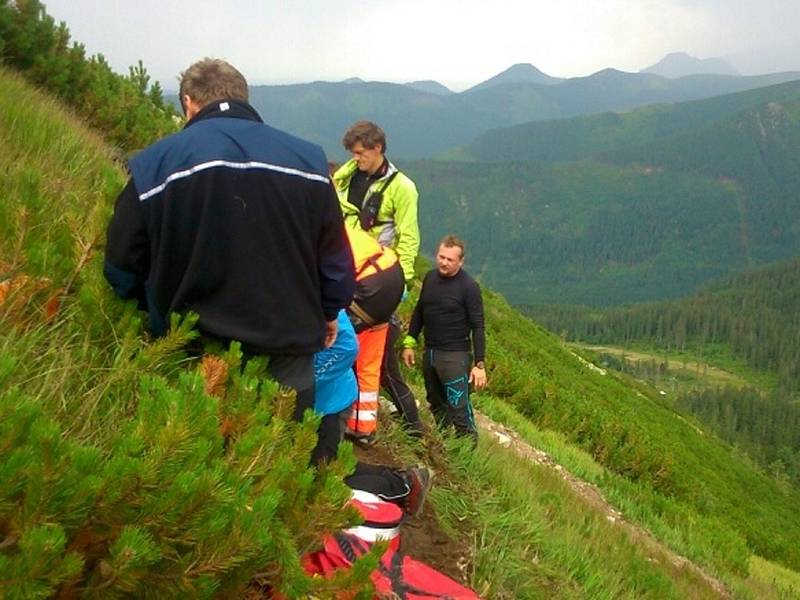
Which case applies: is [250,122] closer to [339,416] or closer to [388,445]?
[339,416]

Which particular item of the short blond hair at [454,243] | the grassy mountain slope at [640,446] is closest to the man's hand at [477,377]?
the short blond hair at [454,243]

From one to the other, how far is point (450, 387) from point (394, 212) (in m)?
1.80

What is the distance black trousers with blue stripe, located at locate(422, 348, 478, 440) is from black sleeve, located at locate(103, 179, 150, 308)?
387 cm

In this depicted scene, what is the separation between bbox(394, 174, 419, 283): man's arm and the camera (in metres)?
5.24

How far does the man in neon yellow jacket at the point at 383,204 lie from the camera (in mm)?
5059

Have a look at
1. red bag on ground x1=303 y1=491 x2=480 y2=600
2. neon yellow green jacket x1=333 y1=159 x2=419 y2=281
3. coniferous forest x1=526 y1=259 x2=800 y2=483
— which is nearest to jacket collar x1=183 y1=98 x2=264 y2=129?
red bag on ground x1=303 y1=491 x2=480 y2=600

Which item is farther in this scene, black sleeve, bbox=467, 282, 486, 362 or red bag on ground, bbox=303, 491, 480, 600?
black sleeve, bbox=467, 282, 486, 362

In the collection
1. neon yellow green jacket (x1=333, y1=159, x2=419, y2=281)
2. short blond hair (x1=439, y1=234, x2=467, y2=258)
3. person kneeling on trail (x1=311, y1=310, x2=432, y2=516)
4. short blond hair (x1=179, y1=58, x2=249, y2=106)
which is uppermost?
short blond hair (x1=179, y1=58, x2=249, y2=106)

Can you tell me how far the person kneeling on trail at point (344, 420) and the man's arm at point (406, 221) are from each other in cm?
168

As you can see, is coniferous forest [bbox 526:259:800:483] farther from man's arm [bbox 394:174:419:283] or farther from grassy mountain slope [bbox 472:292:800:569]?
man's arm [bbox 394:174:419:283]

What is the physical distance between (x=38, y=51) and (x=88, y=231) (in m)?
6.64

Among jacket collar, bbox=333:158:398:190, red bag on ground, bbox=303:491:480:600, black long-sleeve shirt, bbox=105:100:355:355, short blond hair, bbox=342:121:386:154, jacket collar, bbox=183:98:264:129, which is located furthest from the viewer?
jacket collar, bbox=333:158:398:190

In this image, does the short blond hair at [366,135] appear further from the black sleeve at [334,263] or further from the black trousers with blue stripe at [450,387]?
the black sleeve at [334,263]

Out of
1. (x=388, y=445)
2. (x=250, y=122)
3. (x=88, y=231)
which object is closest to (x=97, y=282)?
(x=88, y=231)
